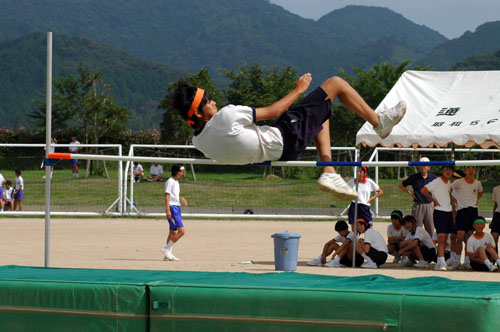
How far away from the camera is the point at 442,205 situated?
11.8 m

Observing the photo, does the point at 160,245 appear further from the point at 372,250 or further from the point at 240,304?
the point at 240,304

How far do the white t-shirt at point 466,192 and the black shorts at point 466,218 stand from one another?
70 mm

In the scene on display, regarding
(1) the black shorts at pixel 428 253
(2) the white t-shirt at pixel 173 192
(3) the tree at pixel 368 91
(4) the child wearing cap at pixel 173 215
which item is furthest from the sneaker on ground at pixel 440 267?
(3) the tree at pixel 368 91

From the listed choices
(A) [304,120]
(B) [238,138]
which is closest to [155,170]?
(A) [304,120]

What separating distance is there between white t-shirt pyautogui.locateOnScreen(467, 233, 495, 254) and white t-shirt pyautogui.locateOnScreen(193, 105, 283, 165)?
6.36 meters

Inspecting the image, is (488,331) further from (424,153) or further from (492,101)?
(424,153)

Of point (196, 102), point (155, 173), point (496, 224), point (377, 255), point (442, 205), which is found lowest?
point (377, 255)

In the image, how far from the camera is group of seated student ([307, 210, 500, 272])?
37.2 ft

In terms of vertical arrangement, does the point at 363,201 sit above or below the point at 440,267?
above

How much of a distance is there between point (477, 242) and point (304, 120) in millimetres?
6542

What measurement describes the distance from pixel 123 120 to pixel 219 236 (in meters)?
33.9

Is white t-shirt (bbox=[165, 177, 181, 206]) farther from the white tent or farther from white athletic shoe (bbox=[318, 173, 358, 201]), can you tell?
white athletic shoe (bbox=[318, 173, 358, 201])

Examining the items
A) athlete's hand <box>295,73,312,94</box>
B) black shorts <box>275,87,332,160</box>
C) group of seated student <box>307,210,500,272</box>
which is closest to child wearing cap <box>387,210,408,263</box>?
group of seated student <box>307,210,500,272</box>

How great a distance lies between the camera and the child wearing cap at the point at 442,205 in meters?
11.7
